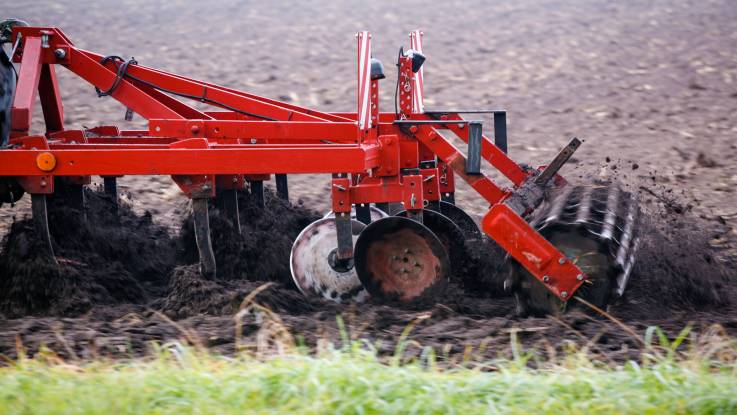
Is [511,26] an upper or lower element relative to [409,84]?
upper

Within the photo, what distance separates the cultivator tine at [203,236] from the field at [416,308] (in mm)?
112

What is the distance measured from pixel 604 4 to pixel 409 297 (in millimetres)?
13326

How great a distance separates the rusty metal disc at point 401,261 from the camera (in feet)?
18.6

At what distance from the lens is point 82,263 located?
5961 millimetres

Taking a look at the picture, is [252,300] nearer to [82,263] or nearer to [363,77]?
[82,263]

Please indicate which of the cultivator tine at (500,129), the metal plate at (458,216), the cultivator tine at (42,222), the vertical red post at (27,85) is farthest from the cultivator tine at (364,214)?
the vertical red post at (27,85)

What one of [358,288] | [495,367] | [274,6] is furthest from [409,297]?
[274,6]

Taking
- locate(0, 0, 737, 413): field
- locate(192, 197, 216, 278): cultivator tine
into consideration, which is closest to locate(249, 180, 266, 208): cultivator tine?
locate(0, 0, 737, 413): field

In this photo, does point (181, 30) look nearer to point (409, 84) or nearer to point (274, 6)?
point (274, 6)

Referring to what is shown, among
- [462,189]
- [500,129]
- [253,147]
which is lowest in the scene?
[462,189]

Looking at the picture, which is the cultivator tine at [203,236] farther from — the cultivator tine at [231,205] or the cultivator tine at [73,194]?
the cultivator tine at [73,194]

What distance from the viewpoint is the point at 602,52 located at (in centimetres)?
1435

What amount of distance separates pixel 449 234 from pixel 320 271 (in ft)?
3.08

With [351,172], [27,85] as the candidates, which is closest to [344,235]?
[351,172]
